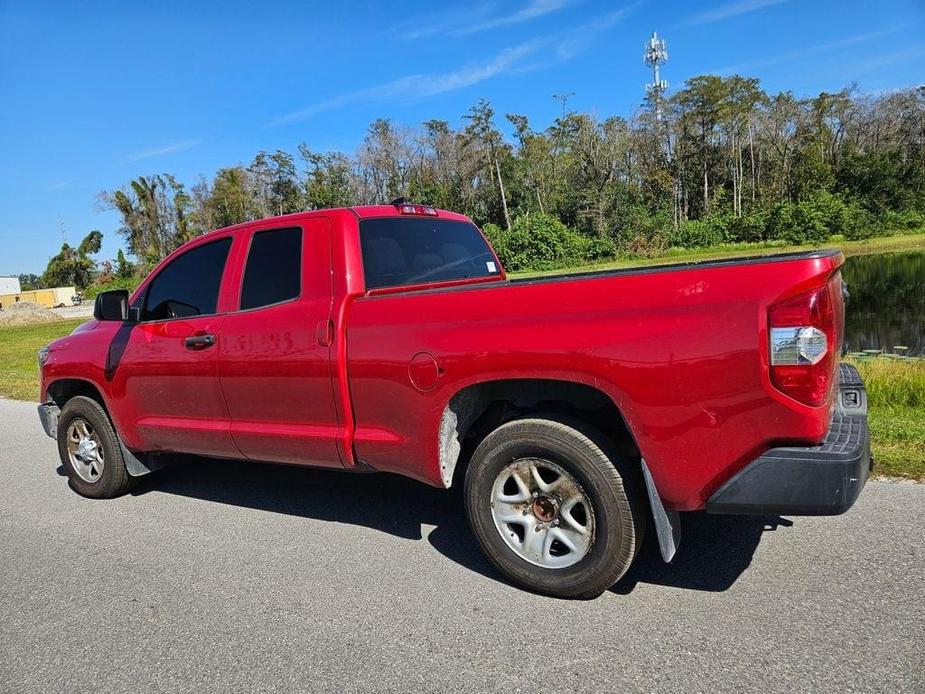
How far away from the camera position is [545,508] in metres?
3.32

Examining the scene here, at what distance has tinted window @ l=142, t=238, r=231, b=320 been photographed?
4527 millimetres

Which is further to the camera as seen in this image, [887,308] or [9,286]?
[9,286]

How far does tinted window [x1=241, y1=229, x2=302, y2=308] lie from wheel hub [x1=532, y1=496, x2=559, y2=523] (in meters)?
1.84

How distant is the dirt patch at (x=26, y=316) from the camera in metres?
35.2

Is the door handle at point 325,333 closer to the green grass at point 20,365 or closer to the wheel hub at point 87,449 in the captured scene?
the wheel hub at point 87,449

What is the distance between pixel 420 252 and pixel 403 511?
1734 mm

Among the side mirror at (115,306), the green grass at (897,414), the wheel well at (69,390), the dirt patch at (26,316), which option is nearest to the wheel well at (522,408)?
the green grass at (897,414)

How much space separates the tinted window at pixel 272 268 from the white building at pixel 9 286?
98963 mm

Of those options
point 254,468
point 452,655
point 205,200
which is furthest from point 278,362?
point 205,200

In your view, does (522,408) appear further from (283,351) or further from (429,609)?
(283,351)

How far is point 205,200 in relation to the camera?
6706 cm

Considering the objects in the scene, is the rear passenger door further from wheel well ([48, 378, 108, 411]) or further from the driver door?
wheel well ([48, 378, 108, 411])

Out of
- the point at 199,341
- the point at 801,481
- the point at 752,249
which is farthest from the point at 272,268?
the point at 752,249

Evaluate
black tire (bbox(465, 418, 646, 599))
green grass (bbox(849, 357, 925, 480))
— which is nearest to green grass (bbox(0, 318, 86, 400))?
black tire (bbox(465, 418, 646, 599))
